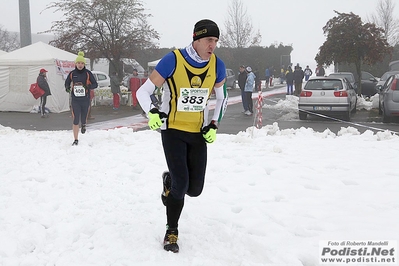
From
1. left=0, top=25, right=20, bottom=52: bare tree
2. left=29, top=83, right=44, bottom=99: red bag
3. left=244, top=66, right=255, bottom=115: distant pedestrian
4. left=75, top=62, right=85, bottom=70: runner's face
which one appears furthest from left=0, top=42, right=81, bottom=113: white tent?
left=0, top=25, right=20, bottom=52: bare tree

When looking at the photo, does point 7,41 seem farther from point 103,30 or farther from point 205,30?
point 205,30

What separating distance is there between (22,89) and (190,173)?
17605 mm

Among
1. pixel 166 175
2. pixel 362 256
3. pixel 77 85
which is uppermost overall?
pixel 77 85

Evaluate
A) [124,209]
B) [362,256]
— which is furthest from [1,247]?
[362,256]

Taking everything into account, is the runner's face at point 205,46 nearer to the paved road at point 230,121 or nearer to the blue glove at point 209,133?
the blue glove at point 209,133

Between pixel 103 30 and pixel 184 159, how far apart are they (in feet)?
64.0

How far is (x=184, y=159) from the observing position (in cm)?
372

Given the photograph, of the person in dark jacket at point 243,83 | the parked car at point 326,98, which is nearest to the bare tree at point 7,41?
the person in dark jacket at point 243,83

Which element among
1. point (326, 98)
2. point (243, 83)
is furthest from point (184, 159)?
point (243, 83)

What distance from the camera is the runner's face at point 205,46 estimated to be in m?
3.63

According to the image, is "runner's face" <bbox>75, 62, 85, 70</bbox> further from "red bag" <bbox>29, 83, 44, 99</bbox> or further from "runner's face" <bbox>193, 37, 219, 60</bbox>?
"red bag" <bbox>29, 83, 44, 99</bbox>

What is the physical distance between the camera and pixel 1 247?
3.74 m

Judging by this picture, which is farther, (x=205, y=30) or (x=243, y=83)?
(x=243, y=83)

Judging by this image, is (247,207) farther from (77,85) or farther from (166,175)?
(77,85)
